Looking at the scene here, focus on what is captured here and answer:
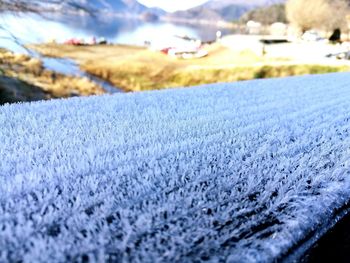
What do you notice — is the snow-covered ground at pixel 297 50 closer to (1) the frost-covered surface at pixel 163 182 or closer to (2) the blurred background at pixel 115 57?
(2) the blurred background at pixel 115 57

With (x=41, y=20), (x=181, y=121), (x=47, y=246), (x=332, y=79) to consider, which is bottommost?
(x=47, y=246)

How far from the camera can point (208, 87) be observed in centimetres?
272

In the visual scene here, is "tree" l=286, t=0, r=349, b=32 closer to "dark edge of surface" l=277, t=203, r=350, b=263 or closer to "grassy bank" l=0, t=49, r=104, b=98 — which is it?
"grassy bank" l=0, t=49, r=104, b=98

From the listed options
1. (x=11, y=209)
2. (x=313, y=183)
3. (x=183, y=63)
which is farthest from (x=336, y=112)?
(x=183, y=63)

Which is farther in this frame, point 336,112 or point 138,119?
point 336,112

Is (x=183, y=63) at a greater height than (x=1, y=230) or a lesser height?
greater

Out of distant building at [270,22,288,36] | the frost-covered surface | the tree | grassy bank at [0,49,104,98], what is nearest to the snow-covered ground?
the tree

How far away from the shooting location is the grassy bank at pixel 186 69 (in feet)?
49.6

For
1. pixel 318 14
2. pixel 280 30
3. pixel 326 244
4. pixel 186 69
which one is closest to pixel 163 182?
pixel 326 244

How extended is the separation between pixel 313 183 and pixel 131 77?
16951 millimetres

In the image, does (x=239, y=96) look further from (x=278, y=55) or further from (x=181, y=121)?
(x=278, y=55)

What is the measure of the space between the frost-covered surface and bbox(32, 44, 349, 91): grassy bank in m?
11.6

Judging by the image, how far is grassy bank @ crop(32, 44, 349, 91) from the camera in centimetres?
1512

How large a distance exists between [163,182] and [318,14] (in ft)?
96.2
